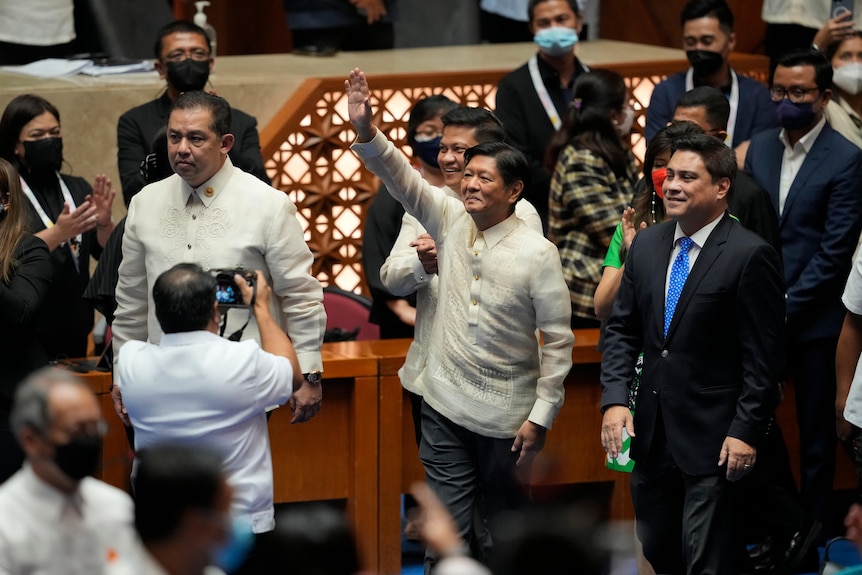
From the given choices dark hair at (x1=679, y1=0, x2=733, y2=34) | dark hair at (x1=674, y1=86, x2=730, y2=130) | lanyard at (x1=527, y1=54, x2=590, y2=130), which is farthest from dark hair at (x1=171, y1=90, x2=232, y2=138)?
dark hair at (x1=679, y1=0, x2=733, y2=34)

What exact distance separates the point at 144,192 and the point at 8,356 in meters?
0.67

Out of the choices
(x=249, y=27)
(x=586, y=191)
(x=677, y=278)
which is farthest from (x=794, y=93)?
(x=249, y=27)

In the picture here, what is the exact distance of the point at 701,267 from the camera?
450cm

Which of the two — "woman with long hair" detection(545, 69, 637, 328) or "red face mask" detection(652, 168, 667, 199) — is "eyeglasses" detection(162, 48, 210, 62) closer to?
"woman with long hair" detection(545, 69, 637, 328)

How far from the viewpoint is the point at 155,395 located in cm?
390

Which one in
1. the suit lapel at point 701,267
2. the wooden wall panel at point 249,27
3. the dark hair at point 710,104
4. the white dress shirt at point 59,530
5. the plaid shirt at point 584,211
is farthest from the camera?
the wooden wall panel at point 249,27

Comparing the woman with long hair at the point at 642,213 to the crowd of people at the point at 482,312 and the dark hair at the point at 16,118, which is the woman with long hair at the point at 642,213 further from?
the dark hair at the point at 16,118

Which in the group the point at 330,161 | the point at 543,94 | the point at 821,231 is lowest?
the point at 330,161

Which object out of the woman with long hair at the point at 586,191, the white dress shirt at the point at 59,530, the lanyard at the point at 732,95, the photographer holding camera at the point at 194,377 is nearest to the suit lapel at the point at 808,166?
the woman with long hair at the point at 586,191

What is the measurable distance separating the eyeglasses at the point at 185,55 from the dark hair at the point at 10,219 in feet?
4.68

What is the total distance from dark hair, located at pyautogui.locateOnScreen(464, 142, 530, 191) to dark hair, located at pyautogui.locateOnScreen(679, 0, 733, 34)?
247 cm

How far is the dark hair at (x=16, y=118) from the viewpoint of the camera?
5.64 m

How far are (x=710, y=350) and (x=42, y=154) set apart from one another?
2.60 meters

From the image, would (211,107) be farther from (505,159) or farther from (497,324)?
(497,324)
